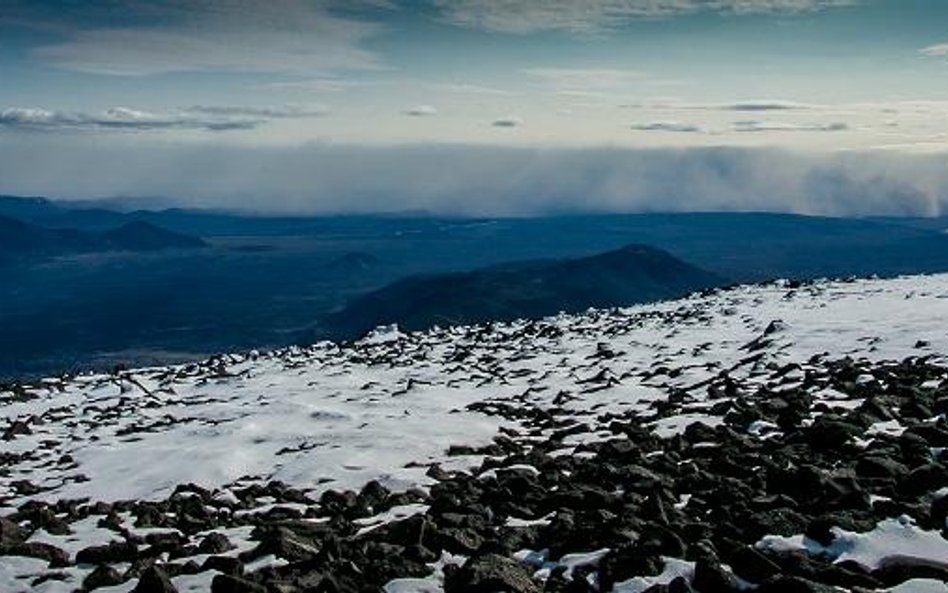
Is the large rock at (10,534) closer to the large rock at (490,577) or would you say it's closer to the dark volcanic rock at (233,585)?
the dark volcanic rock at (233,585)

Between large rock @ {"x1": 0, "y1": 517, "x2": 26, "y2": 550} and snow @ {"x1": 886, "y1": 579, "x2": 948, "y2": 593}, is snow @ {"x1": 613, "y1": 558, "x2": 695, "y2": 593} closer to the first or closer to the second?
snow @ {"x1": 886, "y1": 579, "x2": 948, "y2": 593}

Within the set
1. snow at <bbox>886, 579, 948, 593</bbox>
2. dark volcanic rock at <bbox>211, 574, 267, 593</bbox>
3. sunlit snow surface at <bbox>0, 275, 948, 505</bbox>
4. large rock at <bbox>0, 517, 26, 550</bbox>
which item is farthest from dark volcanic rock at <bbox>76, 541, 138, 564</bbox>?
snow at <bbox>886, 579, 948, 593</bbox>

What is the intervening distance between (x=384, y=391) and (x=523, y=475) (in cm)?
1943

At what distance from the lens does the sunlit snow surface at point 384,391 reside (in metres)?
24.0

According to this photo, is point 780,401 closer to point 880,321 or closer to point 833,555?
point 833,555

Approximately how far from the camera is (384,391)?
36.8 metres

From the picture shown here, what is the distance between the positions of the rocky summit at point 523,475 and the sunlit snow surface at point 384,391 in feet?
0.63

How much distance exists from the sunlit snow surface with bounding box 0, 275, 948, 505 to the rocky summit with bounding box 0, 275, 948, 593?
0.63 ft

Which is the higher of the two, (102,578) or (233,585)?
(233,585)

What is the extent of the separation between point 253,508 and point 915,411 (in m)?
15.6

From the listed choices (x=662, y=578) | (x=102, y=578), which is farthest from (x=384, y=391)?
(x=662, y=578)

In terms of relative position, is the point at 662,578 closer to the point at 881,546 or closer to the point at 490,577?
the point at 490,577

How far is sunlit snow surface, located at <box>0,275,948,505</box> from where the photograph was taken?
78.6ft

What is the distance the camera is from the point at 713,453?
62.3ft
